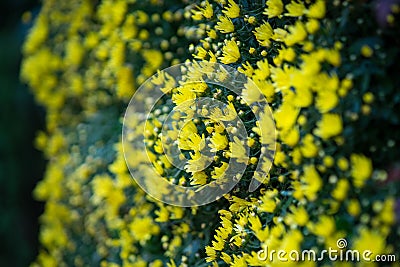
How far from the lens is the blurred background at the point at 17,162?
3.82 m

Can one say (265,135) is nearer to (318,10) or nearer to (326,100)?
(326,100)

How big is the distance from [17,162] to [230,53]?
2.59 m

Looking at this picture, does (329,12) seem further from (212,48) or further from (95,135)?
(95,135)

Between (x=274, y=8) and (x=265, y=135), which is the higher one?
(x=274, y=8)

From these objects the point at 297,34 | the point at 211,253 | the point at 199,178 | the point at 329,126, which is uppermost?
the point at 297,34

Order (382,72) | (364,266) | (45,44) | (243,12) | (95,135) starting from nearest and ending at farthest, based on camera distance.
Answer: (364,266), (382,72), (243,12), (95,135), (45,44)

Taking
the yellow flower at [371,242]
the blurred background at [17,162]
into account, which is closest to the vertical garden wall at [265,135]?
the yellow flower at [371,242]

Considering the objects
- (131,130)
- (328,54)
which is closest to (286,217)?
(328,54)

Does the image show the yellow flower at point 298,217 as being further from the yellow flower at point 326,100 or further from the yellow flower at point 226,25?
the yellow flower at point 226,25

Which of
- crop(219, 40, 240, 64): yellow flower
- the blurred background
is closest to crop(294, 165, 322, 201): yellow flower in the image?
crop(219, 40, 240, 64): yellow flower

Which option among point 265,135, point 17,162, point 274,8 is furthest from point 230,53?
point 17,162

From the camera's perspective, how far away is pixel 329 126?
1.42m

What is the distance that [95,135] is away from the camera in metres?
2.87

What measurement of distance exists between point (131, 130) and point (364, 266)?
51.6 inches
